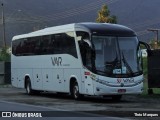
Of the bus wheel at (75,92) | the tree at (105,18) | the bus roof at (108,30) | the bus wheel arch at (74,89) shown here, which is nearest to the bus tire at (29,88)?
the bus wheel arch at (74,89)

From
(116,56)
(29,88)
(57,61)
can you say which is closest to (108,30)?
(116,56)

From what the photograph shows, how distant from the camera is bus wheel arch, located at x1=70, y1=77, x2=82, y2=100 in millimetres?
25422

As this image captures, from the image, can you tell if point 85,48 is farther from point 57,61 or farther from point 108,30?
point 57,61

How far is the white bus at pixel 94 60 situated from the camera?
78.0 ft

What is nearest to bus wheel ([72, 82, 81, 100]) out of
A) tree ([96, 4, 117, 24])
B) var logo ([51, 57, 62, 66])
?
var logo ([51, 57, 62, 66])

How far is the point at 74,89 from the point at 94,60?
2596mm

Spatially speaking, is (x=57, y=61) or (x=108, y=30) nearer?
(x=108, y=30)

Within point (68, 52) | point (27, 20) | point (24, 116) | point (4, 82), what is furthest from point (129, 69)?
point (27, 20)

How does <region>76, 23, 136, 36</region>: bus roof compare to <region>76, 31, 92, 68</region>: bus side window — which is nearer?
<region>76, 31, 92, 68</region>: bus side window

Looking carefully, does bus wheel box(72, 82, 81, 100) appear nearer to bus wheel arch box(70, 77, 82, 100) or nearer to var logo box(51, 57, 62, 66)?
bus wheel arch box(70, 77, 82, 100)

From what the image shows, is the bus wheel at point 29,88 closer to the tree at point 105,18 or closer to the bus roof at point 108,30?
the bus roof at point 108,30

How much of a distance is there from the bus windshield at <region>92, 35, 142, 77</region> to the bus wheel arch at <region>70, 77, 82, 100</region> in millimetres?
2117

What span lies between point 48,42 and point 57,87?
2478mm

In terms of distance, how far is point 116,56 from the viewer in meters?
24.1
